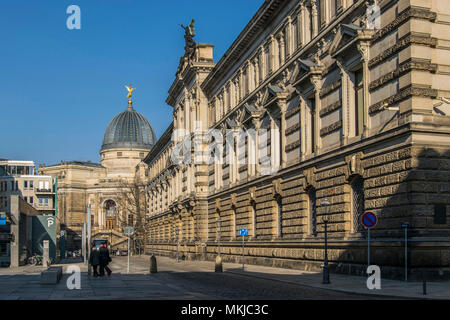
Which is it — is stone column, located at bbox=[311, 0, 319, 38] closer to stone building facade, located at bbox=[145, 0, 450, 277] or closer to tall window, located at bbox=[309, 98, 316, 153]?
stone building facade, located at bbox=[145, 0, 450, 277]

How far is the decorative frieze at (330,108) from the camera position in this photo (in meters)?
30.9

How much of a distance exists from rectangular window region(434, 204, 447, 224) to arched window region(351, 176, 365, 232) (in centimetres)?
475

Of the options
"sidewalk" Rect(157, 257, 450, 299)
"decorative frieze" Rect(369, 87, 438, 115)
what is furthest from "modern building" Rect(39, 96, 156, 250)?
"decorative frieze" Rect(369, 87, 438, 115)

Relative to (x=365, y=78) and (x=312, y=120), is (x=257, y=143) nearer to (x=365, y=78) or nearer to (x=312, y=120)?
(x=312, y=120)

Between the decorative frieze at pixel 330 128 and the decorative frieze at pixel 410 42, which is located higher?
the decorative frieze at pixel 410 42

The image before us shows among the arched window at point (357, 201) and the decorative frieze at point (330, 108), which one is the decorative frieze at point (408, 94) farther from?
the decorative frieze at point (330, 108)

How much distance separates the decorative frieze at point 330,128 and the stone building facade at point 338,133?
0.32 ft

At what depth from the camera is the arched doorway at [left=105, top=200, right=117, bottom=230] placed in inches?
5930

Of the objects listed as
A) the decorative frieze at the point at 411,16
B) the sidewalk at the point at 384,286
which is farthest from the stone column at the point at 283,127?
the decorative frieze at the point at 411,16

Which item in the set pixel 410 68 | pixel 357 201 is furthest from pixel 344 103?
pixel 410 68

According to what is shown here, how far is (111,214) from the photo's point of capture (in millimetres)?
151750

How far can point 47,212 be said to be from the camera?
122938mm
